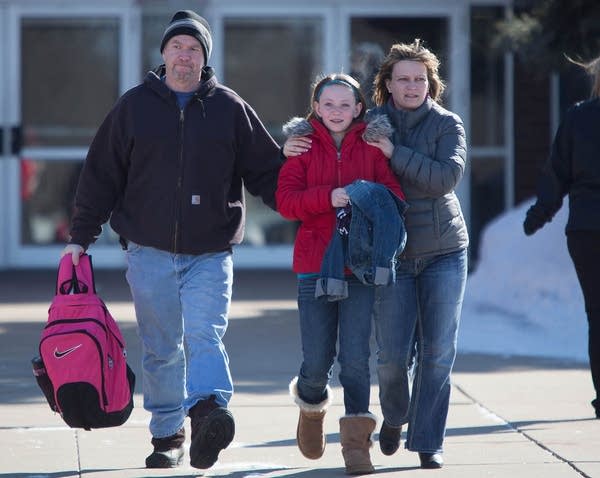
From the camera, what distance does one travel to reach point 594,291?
250 inches

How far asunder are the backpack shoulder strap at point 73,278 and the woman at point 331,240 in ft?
2.78

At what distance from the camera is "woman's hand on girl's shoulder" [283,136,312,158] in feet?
16.9

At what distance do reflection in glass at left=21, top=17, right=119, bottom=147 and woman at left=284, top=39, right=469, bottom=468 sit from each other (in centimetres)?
856

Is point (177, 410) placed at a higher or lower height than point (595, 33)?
lower

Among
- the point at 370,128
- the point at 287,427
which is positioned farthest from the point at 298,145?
the point at 287,427

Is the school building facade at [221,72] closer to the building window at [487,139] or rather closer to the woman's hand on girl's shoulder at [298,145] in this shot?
the building window at [487,139]

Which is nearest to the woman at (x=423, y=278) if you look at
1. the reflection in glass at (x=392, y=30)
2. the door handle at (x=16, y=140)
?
the reflection in glass at (x=392, y=30)

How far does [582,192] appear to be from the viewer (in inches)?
251

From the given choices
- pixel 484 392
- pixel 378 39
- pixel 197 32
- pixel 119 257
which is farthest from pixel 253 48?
pixel 197 32

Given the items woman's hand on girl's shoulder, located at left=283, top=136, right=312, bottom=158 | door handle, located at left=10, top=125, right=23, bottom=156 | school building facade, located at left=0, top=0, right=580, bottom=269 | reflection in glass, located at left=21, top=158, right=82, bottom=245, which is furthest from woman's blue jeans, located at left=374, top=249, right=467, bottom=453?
door handle, located at left=10, top=125, right=23, bottom=156

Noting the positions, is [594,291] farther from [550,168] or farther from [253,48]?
[253,48]

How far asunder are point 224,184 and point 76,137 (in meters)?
8.43

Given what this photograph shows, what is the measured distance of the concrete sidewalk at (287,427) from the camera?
17.6 feet

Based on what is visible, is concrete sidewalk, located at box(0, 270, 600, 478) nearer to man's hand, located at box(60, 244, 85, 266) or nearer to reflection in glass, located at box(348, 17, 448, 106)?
man's hand, located at box(60, 244, 85, 266)
